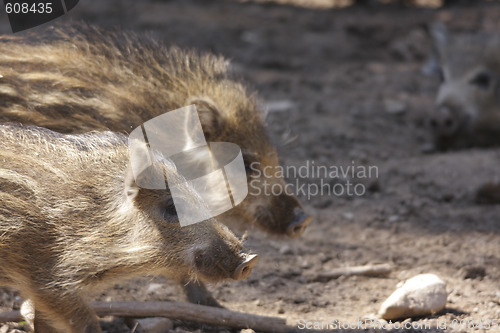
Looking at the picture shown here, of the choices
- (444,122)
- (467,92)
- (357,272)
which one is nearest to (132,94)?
(357,272)

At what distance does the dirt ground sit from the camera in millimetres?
3600

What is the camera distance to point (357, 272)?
3.80 metres

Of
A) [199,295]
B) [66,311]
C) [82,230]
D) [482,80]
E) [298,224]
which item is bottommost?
[482,80]

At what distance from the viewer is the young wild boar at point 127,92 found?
3.52m

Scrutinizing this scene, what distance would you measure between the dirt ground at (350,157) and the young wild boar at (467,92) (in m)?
0.27

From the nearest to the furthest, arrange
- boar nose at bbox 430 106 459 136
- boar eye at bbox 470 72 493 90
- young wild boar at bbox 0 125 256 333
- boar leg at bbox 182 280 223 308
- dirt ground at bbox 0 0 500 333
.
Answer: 1. young wild boar at bbox 0 125 256 333
2. boar leg at bbox 182 280 223 308
3. dirt ground at bbox 0 0 500 333
4. boar nose at bbox 430 106 459 136
5. boar eye at bbox 470 72 493 90

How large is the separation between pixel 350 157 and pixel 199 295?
240 cm

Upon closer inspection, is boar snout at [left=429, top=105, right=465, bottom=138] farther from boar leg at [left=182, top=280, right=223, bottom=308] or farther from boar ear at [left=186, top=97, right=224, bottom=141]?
boar leg at [left=182, top=280, right=223, bottom=308]

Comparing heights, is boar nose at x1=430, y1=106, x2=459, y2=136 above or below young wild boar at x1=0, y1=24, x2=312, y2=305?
below

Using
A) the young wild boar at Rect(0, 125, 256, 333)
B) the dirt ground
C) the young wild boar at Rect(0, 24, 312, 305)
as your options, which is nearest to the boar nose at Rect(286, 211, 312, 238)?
the young wild boar at Rect(0, 24, 312, 305)

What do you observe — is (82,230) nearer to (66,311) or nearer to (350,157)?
(66,311)

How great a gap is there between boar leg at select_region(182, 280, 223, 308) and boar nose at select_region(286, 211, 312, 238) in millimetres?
588

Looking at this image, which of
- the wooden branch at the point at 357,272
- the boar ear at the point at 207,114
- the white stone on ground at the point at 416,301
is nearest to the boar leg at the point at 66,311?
the boar ear at the point at 207,114

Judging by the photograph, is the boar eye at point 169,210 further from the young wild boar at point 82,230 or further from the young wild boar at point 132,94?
the young wild boar at point 132,94
